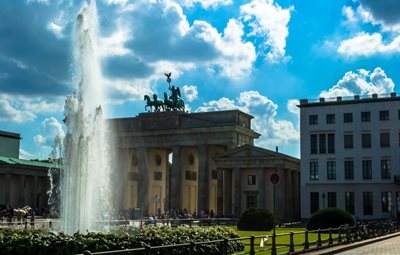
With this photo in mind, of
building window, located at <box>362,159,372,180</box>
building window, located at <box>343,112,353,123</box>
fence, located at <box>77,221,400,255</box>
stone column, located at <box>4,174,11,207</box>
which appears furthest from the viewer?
stone column, located at <box>4,174,11,207</box>

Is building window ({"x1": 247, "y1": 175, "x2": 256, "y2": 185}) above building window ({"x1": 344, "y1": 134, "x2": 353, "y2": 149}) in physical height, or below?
below

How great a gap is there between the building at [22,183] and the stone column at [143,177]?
1667cm

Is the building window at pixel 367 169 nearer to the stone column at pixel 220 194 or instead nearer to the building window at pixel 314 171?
the building window at pixel 314 171

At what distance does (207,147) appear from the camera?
311 ft

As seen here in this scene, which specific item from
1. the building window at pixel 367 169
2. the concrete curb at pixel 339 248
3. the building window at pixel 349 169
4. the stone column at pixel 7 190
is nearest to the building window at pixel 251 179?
the building window at pixel 349 169

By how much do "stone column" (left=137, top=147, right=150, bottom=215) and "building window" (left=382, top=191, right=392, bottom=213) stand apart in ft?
135

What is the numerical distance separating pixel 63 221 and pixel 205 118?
68.3 metres

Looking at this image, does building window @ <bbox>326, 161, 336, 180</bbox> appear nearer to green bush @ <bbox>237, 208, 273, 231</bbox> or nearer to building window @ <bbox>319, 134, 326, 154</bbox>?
building window @ <bbox>319, 134, 326, 154</bbox>

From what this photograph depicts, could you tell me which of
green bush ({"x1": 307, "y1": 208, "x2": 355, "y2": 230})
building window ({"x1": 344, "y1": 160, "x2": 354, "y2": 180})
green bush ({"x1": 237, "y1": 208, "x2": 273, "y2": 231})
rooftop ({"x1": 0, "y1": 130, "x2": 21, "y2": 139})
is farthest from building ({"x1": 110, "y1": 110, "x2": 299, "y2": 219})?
rooftop ({"x1": 0, "y1": 130, "x2": 21, "y2": 139})

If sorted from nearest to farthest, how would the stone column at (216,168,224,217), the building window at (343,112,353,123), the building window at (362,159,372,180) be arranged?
the building window at (362,159,372,180) < the building window at (343,112,353,123) < the stone column at (216,168,224,217)

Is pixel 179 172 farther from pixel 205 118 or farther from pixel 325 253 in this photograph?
pixel 325 253

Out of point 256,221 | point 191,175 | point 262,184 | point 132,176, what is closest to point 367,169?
point 262,184

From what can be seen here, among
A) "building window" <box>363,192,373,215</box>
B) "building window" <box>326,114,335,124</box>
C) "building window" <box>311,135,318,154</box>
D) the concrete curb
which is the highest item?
"building window" <box>326,114,335,124</box>

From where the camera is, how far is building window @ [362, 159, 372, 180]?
76812mm
